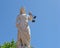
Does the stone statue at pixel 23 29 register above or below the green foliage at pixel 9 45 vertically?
below

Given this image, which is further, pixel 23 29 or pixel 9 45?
pixel 9 45

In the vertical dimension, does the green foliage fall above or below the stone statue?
above

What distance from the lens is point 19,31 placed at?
39.4 feet

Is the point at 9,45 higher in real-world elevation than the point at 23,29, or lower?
higher

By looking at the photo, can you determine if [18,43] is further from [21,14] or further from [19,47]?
[21,14]

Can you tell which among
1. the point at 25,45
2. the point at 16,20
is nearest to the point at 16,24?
the point at 16,20

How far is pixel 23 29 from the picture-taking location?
1196cm

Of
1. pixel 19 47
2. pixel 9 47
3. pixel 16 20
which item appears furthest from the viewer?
pixel 9 47

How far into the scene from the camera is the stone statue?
1171cm

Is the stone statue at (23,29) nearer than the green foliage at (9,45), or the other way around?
the stone statue at (23,29)

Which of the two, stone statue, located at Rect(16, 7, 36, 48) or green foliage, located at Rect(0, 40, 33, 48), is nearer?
stone statue, located at Rect(16, 7, 36, 48)

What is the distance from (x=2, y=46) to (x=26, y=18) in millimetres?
8658

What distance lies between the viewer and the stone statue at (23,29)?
11711 mm

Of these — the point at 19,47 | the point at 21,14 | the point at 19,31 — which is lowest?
the point at 19,47
